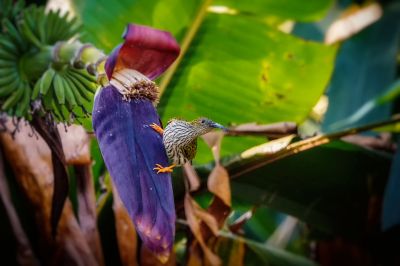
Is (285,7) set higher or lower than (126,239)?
higher

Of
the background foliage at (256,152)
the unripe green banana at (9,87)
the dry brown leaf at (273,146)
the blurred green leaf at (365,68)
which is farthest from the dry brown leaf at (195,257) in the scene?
the blurred green leaf at (365,68)

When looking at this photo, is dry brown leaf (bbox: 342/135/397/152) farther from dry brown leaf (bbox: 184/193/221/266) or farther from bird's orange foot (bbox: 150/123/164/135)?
bird's orange foot (bbox: 150/123/164/135)

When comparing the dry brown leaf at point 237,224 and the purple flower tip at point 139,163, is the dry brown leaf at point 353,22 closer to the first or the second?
the dry brown leaf at point 237,224

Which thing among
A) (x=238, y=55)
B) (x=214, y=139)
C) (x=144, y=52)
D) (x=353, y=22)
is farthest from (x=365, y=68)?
(x=144, y=52)

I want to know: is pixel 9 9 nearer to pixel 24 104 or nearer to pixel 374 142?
Result: pixel 24 104

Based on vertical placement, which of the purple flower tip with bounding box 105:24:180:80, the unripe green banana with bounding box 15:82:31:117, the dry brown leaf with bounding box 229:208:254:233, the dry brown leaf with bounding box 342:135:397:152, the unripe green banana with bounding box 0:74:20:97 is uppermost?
the purple flower tip with bounding box 105:24:180:80

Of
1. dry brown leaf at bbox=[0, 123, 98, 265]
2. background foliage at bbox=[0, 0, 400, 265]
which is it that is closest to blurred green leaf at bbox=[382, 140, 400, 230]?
background foliage at bbox=[0, 0, 400, 265]
